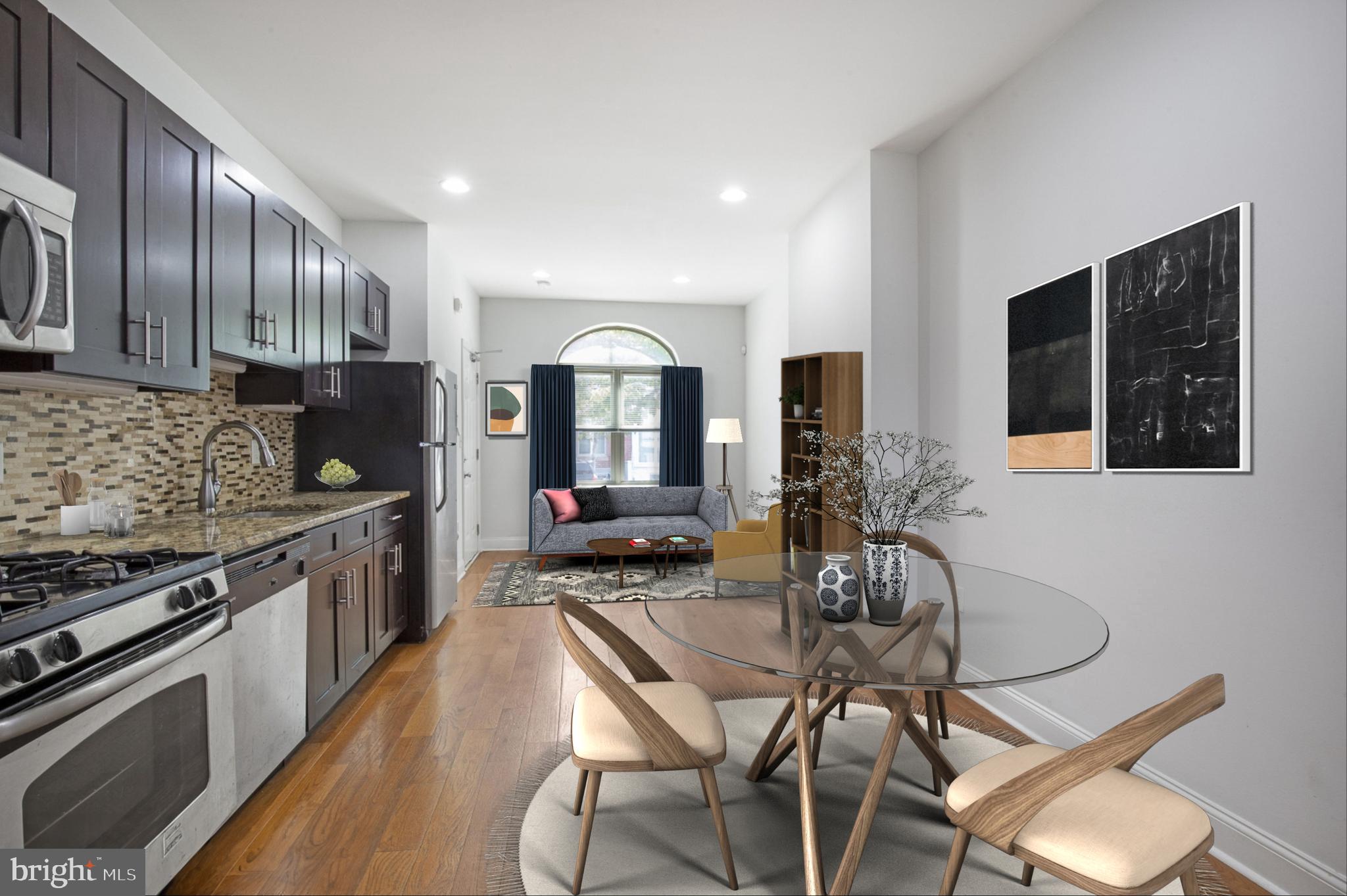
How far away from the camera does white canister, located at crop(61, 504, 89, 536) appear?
222cm

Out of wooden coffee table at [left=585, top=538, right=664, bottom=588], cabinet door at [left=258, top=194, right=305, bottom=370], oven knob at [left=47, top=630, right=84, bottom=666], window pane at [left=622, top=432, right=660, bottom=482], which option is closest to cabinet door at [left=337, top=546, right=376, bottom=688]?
cabinet door at [left=258, top=194, right=305, bottom=370]

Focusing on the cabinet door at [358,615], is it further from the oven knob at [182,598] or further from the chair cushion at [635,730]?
the chair cushion at [635,730]

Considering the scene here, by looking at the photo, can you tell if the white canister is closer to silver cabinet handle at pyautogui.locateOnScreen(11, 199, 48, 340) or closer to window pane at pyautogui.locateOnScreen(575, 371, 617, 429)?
silver cabinet handle at pyautogui.locateOnScreen(11, 199, 48, 340)

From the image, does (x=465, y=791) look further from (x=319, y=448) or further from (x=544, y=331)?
(x=544, y=331)

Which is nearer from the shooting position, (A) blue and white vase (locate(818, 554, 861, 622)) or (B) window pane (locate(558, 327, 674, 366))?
(A) blue and white vase (locate(818, 554, 861, 622))

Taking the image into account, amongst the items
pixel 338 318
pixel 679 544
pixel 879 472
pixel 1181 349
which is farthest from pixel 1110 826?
pixel 679 544

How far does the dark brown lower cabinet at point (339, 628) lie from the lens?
2701 mm

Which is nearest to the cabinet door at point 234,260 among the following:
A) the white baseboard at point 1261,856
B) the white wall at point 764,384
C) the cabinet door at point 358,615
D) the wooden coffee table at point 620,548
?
the cabinet door at point 358,615

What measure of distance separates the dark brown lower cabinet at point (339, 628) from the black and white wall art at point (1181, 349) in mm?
3094

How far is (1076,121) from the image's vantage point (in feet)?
8.39

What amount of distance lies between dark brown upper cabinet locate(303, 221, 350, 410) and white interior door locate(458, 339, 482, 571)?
2162 mm

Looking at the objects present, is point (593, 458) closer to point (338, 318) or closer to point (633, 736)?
point (338, 318)

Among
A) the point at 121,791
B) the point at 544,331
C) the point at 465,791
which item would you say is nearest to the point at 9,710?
the point at 121,791

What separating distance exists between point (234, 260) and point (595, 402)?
519cm
